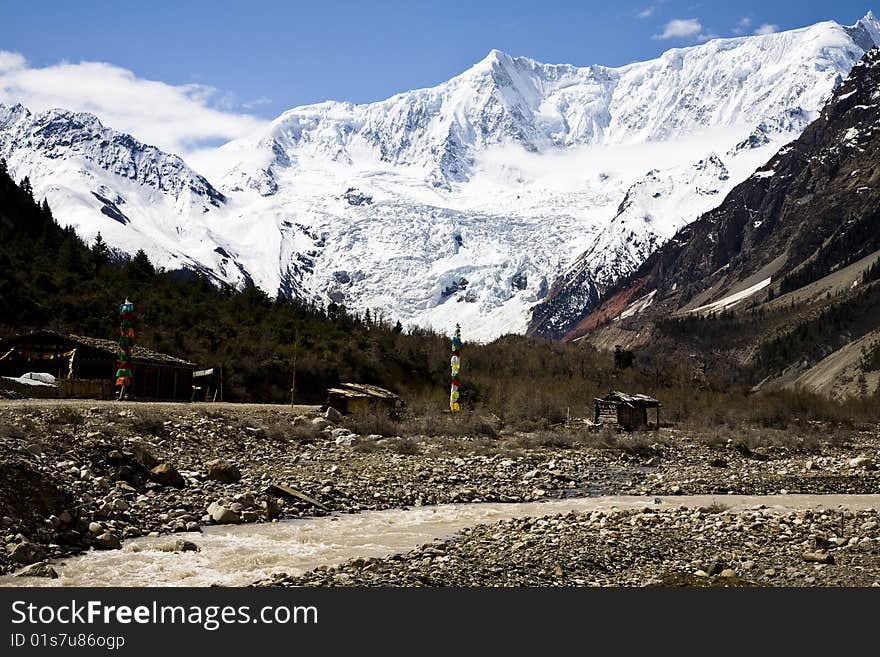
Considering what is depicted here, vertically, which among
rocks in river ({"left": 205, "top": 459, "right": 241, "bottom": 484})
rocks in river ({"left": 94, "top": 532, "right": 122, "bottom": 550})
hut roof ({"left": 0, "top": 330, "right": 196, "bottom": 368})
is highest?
hut roof ({"left": 0, "top": 330, "right": 196, "bottom": 368})

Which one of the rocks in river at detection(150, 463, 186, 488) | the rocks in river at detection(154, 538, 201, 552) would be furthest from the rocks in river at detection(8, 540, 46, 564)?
the rocks in river at detection(150, 463, 186, 488)

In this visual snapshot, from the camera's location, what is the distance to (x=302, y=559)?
19516mm

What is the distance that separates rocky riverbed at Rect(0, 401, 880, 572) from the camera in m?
21.2

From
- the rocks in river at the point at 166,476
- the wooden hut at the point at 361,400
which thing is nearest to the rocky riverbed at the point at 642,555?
the rocks in river at the point at 166,476

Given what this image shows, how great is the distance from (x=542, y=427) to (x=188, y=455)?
30.0 metres

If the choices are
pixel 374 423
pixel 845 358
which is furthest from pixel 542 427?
pixel 845 358

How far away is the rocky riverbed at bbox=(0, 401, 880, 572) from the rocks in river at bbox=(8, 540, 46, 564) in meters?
0.03

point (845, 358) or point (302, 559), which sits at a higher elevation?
point (845, 358)

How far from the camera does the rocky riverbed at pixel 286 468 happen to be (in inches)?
835

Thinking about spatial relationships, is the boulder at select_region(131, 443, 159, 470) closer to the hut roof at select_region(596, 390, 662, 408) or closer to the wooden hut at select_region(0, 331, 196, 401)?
the wooden hut at select_region(0, 331, 196, 401)

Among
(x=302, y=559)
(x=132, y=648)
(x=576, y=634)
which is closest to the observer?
(x=132, y=648)

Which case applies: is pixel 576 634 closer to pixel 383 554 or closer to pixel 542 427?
pixel 383 554

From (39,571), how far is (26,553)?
105cm

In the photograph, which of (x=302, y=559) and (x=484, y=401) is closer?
(x=302, y=559)
